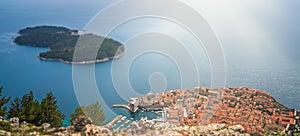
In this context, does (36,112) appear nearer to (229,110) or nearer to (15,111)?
(15,111)

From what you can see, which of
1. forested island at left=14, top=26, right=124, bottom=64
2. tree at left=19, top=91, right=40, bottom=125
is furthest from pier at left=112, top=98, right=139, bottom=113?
tree at left=19, top=91, right=40, bottom=125

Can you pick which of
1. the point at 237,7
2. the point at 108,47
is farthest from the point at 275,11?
the point at 108,47

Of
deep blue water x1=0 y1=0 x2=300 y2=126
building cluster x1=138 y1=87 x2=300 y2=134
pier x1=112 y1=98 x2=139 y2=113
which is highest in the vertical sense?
deep blue water x1=0 y1=0 x2=300 y2=126

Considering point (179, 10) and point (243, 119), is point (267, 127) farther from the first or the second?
point (179, 10)

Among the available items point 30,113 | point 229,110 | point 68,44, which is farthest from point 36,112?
point 68,44

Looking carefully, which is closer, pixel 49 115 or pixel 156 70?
pixel 49 115

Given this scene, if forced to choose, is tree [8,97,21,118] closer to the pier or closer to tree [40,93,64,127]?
tree [40,93,64,127]

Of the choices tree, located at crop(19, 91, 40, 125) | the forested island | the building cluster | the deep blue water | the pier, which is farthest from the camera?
the forested island
